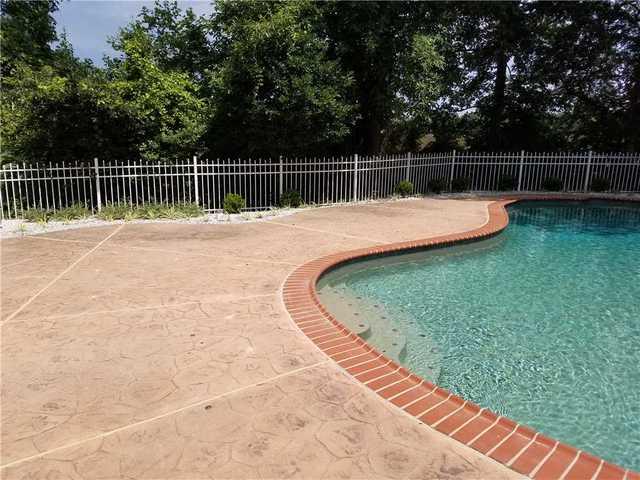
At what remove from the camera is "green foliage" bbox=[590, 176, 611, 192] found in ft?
54.2

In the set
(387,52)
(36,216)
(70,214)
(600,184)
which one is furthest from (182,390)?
(600,184)

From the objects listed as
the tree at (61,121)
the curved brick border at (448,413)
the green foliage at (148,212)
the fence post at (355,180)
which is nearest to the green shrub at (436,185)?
the fence post at (355,180)

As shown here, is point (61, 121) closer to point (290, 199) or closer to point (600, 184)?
point (290, 199)

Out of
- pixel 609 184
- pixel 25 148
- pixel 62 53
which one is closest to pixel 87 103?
pixel 25 148

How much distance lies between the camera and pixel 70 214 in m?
10.4

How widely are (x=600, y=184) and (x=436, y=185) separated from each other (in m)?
6.27

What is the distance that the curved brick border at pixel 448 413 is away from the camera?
8.05ft

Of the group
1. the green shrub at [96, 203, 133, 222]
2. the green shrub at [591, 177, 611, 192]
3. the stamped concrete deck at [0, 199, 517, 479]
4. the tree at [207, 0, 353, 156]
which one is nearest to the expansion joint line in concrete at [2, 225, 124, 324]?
the stamped concrete deck at [0, 199, 517, 479]

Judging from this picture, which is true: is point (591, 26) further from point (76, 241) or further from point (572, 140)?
point (76, 241)

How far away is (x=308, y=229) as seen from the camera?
9367 millimetres

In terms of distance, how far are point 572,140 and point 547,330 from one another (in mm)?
18784

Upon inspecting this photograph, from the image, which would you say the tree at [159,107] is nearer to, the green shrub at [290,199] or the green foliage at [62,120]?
the green foliage at [62,120]

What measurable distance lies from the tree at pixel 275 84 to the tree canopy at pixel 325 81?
0.05m

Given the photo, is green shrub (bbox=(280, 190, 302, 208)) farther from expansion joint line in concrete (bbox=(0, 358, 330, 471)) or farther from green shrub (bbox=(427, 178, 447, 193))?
expansion joint line in concrete (bbox=(0, 358, 330, 471))
